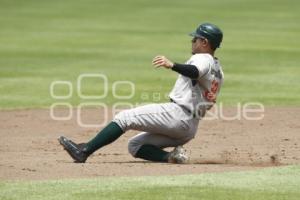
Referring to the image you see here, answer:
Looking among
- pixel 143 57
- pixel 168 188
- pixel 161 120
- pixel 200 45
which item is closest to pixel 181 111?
pixel 161 120

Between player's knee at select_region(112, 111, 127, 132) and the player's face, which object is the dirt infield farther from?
the player's face

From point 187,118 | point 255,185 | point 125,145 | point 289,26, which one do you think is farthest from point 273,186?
point 289,26

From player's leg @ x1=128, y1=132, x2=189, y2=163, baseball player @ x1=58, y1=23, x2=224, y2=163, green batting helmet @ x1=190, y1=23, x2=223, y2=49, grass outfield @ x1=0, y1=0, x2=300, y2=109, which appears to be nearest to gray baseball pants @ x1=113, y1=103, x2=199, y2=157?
baseball player @ x1=58, y1=23, x2=224, y2=163

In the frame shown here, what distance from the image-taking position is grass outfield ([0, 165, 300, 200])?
7602 millimetres

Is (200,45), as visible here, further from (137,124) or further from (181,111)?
(137,124)

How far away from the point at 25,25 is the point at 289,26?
7.33 m

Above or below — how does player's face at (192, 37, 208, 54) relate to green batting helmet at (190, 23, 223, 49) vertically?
below

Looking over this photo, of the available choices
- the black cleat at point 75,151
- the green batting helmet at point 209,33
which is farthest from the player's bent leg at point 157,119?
the green batting helmet at point 209,33

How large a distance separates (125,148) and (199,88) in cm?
219

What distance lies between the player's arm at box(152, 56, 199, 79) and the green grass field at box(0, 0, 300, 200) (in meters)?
1.10

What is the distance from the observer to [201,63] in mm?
9344

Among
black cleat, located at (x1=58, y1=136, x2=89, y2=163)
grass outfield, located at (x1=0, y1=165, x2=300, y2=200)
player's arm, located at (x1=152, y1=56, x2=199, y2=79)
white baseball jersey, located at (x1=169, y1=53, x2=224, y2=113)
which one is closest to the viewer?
grass outfield, located at (x1=0, y1=165, x2=300, y2=200)

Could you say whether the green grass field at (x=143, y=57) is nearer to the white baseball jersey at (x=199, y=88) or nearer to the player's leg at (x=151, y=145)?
the white baseball jersey at (x=199, y=88)

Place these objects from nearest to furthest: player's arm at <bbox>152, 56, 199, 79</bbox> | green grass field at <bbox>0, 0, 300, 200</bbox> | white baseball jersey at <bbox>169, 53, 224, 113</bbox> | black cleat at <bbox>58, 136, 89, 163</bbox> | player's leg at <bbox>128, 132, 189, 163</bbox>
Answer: green grass field at <bbox>0, 0, 300, 200</bbox> → player's arm at <bbox>152, 56, 199, 79</bbox> → white baseball jersey at <bbox>169, 53, 224, 113</bbox> → black cleat at <bbox>58, 136, 89, 163</bbox> → player's leg at <bbox>128, 132, 189, 163</bbox>
